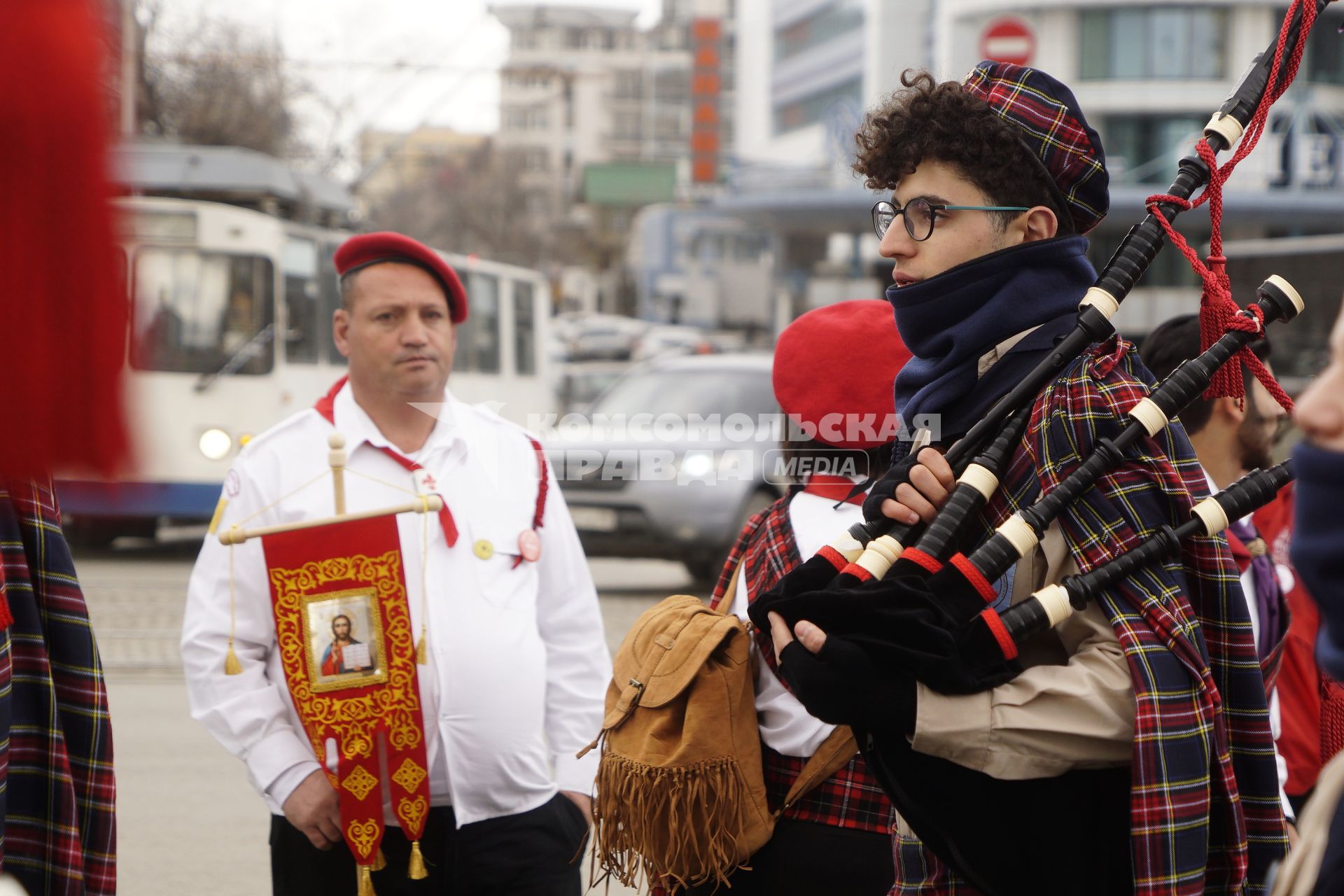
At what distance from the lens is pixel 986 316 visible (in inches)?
92.4

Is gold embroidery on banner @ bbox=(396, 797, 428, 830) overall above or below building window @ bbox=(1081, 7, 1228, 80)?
below

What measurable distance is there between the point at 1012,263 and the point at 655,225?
73988mm

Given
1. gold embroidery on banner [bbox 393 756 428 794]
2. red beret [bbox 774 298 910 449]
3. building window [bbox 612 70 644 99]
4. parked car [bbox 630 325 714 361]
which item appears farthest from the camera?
building window [bbox 612 70 644 99]

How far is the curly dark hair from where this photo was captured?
7.85 feet

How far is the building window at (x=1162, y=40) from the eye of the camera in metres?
48.5

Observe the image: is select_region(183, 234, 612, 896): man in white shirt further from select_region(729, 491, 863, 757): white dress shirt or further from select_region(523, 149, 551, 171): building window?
select_region(523, 149, 551, 171): building window

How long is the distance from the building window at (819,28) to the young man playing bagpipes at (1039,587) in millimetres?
65122

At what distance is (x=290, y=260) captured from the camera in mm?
13602

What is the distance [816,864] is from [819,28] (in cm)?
7165

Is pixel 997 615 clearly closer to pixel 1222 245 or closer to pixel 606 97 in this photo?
pixel 1222 245

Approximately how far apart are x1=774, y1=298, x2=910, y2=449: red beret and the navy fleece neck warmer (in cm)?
64

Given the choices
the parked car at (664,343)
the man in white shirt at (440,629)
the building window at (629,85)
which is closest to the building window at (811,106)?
the parked car at (664,343)

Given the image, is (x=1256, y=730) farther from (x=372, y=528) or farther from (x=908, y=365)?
(x=372, y=528)

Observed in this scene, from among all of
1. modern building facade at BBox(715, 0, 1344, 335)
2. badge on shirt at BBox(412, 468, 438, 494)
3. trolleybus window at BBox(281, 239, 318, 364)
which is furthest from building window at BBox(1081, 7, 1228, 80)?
badge on shirt at BBox(412, 468, 438, 494)
